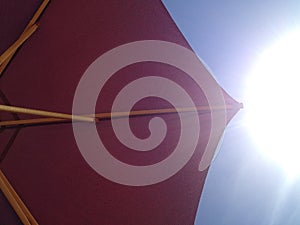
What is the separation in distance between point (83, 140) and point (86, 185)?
0.17 meters

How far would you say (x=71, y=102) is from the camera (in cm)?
114

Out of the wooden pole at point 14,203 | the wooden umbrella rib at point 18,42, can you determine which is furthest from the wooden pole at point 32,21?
the wooden pole at point 14,203

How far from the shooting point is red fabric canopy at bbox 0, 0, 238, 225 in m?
1.12

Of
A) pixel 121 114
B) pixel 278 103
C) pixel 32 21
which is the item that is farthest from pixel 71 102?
pixel 278 103

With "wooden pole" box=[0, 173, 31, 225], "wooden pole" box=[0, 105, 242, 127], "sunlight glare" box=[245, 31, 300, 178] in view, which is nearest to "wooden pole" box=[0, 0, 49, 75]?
"wooden pole" box=[0, 105, 242, 127]

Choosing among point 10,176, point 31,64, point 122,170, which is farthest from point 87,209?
point 31,64

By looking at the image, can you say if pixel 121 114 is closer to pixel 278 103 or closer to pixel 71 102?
pixel 71 102

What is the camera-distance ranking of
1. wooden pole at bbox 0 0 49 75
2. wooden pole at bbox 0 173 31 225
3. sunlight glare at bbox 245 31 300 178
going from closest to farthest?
wooden pole at bbox 0 173 31 225, wooden pole at bbox 0 0 49 75, sunlight glare at bbox 245 31 300 178

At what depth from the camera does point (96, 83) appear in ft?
3.76

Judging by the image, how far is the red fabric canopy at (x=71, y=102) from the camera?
3.69 ft

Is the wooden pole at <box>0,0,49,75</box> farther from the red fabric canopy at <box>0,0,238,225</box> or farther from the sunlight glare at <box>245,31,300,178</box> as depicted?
the sunlight glare at <box>245,31,300,178</box>

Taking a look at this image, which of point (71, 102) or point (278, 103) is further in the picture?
point (278, 103)

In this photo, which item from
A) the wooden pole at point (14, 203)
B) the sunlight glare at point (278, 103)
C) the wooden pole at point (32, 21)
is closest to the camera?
the wooden pole at point (14, 203)

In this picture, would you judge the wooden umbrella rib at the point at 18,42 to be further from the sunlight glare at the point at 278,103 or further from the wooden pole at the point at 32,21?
the sunlight glare at the point at 278,103
